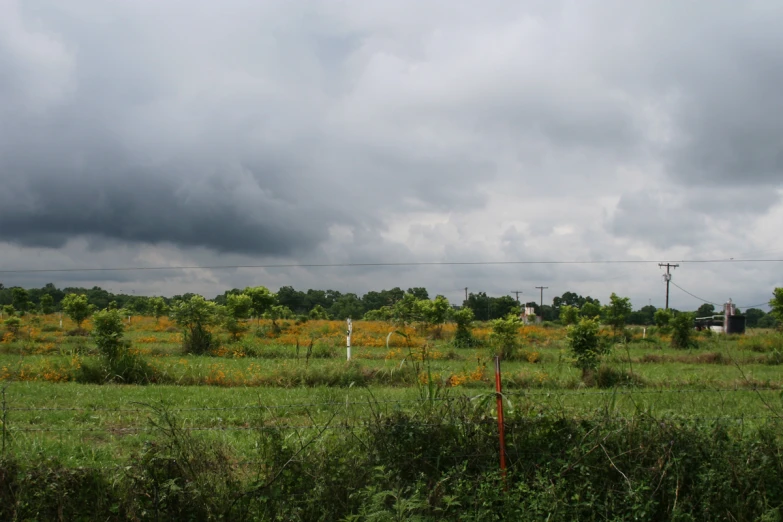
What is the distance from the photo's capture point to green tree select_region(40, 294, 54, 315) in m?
55.4

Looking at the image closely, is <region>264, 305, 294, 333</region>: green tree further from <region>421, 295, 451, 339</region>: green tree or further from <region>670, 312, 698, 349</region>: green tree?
<region>670, 312, 698, 349</region>: green tree

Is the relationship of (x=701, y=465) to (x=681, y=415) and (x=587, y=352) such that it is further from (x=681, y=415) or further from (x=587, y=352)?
→ (x=587, y=352)

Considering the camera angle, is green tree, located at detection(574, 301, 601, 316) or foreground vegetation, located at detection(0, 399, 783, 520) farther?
green tree, located at detection(574, 301, 601, 316)

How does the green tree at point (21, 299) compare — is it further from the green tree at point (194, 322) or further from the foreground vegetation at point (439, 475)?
the foreground vegetation at point (439, 475)

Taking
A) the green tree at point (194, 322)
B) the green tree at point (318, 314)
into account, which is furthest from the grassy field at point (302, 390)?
the green tree at point (318, 314)

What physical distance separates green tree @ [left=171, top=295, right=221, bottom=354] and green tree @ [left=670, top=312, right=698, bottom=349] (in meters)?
23.1

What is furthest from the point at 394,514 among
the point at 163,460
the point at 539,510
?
the point at 163,460

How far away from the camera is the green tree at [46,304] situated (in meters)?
55.4

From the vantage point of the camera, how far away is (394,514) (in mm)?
4715

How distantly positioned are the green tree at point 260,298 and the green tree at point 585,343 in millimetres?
23353

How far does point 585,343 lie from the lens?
55.7ft

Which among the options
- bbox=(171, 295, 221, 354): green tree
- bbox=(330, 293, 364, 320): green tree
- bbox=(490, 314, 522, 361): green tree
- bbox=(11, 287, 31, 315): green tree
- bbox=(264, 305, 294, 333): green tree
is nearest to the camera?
bbox=(171, 295, 221, 354): green tree

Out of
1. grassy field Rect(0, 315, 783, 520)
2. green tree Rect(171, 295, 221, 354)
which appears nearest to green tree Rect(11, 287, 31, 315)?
green tree Rect(171, 295, 221, 354)

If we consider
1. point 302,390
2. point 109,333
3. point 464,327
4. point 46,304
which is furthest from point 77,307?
point 46,304
